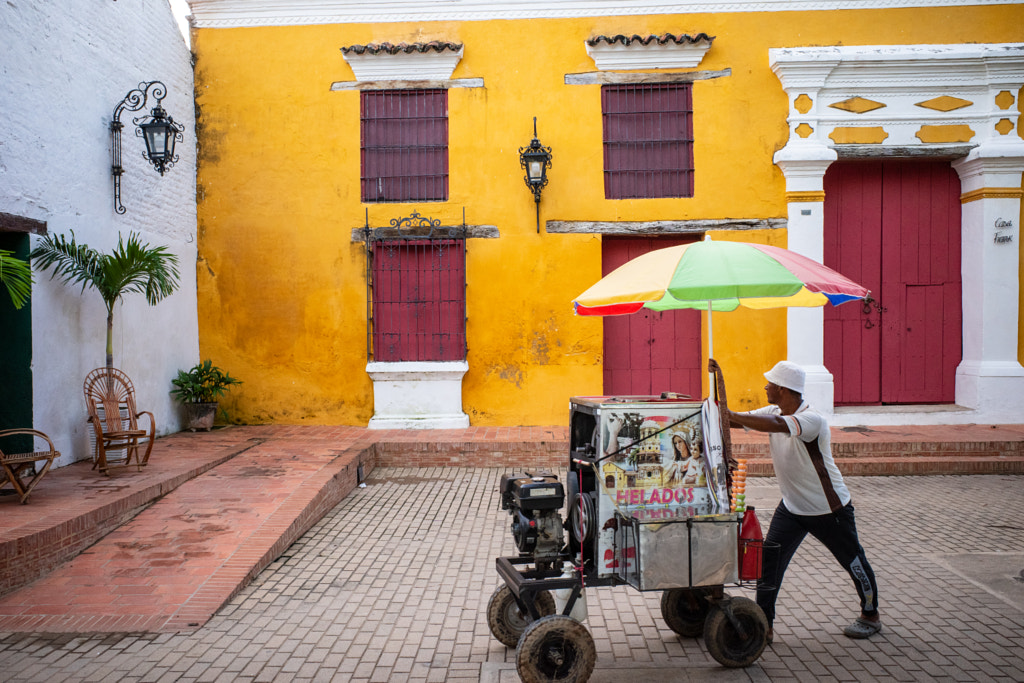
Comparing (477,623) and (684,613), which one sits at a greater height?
(684,613)

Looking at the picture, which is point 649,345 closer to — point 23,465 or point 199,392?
point 199,392

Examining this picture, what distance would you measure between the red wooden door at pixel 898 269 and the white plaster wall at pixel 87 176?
865 cm

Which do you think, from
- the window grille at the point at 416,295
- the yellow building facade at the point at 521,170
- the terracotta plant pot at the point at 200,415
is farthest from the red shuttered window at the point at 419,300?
the terracotta plant pot at the point at 200,415

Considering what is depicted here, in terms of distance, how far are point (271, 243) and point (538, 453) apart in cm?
465

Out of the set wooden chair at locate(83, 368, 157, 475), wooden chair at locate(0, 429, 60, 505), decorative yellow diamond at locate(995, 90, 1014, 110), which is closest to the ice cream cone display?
Answer: wooden chair at locate(0, 429, 60, 505)

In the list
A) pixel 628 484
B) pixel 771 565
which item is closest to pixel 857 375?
pixel 771 565

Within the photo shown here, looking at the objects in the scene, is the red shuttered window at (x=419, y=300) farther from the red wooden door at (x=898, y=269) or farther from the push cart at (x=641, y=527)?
the push cart at (x=641, y=527)

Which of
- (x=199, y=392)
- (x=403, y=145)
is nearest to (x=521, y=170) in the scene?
(x=403, y=145)

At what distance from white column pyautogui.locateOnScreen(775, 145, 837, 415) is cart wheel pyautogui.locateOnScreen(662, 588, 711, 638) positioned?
619 centimetres

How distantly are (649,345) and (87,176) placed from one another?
22.9 feet

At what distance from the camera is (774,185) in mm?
10062

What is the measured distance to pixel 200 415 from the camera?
980 centimetres

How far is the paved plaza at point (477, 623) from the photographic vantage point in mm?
3963

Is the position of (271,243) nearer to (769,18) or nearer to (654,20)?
(654,20)
